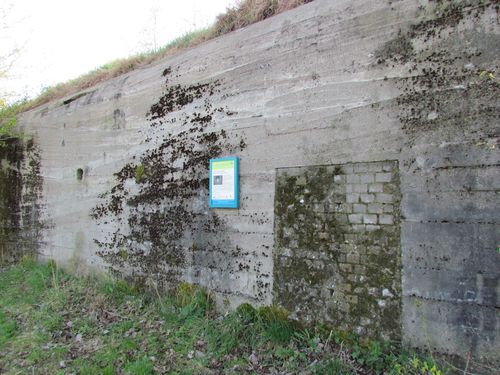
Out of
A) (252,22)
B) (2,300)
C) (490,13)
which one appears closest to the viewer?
(490,13)

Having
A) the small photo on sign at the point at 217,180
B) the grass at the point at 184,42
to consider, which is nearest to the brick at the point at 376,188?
the small photo on sign at the point at 217,180

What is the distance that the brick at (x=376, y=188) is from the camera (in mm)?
3439

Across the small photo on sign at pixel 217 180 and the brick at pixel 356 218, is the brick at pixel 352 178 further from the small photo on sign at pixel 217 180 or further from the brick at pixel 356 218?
the small photo on sign at pixel 217 180

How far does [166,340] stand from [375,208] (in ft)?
9.27

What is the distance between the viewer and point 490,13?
9.88 ft

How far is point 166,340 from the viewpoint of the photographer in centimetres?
422

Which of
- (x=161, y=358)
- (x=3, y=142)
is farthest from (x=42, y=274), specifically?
(x=161, y=358)

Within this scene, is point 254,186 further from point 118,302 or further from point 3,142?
point 3,142

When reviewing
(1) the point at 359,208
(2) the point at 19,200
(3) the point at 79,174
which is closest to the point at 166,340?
(1) the point at 359,208

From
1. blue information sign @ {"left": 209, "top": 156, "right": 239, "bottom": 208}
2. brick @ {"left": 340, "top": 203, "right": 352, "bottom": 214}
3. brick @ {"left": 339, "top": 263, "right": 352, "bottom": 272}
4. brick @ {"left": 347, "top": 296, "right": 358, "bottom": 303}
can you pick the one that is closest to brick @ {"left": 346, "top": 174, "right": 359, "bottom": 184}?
brick @ {"left": 340, "top": 203, "right": 352, "bottom": 214}

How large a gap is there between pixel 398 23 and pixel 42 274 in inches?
282

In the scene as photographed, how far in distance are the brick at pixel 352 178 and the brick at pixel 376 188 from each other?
153mm

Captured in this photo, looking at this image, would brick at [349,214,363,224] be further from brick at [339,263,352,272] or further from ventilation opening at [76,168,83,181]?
ventilation opening at [76,168,83,181]

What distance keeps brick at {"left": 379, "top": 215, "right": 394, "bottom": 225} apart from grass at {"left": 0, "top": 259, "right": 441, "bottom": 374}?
3.59ft
